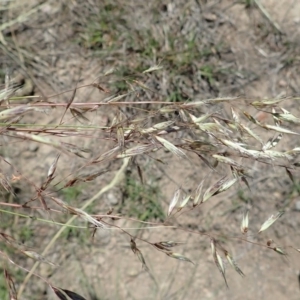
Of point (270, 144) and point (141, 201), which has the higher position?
point (270, 144)

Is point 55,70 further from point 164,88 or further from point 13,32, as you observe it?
point 164,88

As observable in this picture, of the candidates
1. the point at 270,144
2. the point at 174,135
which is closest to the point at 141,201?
the point at 174,135

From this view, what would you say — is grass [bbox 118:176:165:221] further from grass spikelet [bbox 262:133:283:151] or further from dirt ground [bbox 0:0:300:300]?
grass spikelet [bbox 262:133:283:151]

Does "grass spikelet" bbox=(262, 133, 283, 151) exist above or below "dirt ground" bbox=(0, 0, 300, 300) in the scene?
above

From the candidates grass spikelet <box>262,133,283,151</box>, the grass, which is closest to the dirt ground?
the grass

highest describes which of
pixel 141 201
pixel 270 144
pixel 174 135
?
pixel 270 144

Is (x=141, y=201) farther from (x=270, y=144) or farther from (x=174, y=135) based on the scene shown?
(x=270, y=144)

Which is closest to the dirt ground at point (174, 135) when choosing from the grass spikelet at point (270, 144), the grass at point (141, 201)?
the grass at point (141, 201)

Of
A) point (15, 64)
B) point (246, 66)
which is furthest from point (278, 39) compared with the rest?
point (15, 64)

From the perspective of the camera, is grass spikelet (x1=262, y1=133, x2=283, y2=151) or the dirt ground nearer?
grass spikelet (x1=262, y1=133, x2=283, y2=151)

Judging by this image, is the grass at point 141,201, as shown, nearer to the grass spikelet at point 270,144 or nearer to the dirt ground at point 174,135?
the dirt ground at point 174,135
